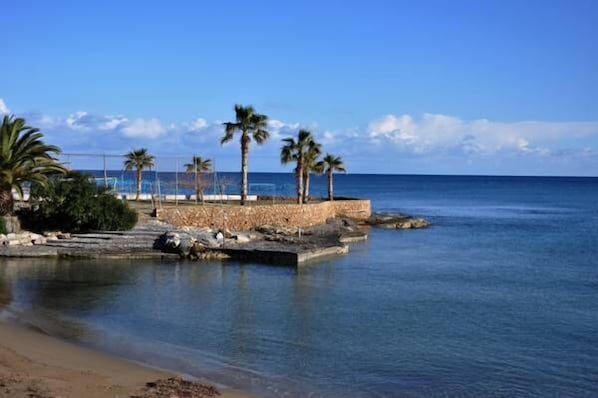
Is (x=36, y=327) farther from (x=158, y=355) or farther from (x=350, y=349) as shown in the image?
(x=350, y=349)

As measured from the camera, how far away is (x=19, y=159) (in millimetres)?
36031

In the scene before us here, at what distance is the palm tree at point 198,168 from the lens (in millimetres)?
52000

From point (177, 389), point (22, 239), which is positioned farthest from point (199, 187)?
point (177, 389)

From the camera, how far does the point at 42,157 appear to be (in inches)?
1463

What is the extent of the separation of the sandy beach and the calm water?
1.12 metres

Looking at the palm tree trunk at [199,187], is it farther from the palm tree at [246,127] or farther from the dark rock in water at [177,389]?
the dark rock in water at [177,389]

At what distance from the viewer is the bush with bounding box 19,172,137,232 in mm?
37062

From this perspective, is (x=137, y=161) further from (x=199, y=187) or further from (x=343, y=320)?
(x=343, y=320)

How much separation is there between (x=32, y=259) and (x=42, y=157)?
6.49 metres

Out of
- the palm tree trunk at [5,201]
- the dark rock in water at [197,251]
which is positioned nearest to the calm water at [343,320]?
the dark rock in water at [197,251]

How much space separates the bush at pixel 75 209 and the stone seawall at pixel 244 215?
4.12 m

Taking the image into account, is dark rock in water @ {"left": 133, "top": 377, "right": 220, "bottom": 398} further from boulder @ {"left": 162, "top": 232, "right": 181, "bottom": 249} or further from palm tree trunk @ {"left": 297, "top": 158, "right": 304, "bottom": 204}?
palm tree trunk @ {"left": 297, "top": 158, "right": 304, "bottom": 204}

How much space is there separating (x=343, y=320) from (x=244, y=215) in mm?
25289

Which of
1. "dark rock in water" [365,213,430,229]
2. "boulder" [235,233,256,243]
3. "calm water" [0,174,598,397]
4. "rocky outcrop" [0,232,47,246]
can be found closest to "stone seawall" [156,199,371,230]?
"boulder" [235,233,256,243]
